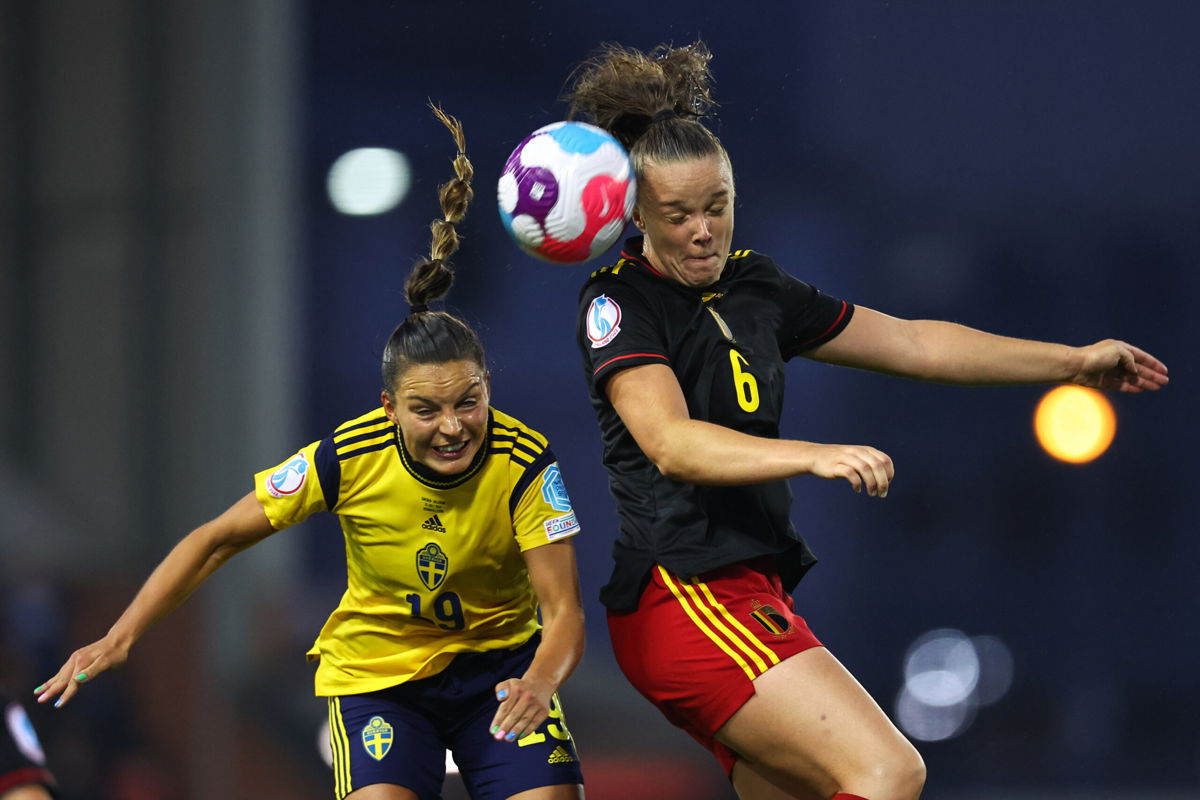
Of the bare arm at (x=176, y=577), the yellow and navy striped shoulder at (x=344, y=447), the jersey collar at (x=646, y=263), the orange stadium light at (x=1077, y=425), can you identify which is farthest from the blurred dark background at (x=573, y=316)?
the jersey collar at (x=646, y=263)

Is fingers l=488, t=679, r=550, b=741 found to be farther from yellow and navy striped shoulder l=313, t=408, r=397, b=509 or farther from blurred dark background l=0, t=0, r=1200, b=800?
blurred dark background l=0, t=0, r=1200, b=800

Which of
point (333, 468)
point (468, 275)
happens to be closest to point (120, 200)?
point (468, 275)

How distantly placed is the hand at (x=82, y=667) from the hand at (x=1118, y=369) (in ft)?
6.75

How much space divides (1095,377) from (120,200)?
6102mm

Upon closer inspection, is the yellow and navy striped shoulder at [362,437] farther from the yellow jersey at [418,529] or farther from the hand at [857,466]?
the hand at [857,466]

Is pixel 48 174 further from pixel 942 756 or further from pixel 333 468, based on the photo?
pixel 942 756

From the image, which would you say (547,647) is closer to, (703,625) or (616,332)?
(703,625)

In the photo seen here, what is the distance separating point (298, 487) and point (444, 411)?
0.36m

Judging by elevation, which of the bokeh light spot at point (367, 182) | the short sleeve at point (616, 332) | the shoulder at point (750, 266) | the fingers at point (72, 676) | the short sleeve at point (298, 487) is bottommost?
the fingers at point (72, 676)

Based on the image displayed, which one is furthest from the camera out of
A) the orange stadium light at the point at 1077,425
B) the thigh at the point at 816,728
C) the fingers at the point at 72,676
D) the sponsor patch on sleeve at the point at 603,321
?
the orange stadium light at the point at 1077,425

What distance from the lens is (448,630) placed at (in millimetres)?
2998

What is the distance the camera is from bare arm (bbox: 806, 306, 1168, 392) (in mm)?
2938

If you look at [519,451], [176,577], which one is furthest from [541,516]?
[176,577]

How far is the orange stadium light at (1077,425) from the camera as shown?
9.04 m
